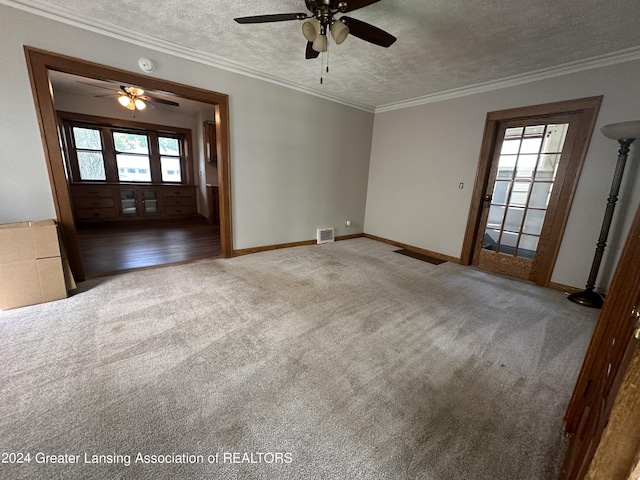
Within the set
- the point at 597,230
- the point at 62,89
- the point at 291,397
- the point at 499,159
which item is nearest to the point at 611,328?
the point at 291,397

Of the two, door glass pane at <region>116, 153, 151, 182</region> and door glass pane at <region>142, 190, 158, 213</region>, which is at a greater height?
door glass pane at <region>116, 153, 151, 182</region>

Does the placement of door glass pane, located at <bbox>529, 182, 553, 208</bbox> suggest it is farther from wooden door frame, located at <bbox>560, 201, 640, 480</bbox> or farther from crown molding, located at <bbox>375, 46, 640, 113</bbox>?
wooden door frame, located at <bbox>560, 201, 640, 480</bbox>

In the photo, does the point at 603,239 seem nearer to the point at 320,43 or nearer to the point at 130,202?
the point at 320,43

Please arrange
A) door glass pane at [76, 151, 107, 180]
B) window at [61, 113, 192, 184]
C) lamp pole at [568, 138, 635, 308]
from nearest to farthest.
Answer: lamp pole at [568, 138, 635, 308] < window at [61, 113, 192, 184] < door glass pane at [76, 151, 107, 180]

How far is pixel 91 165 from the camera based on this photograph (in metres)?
5.56

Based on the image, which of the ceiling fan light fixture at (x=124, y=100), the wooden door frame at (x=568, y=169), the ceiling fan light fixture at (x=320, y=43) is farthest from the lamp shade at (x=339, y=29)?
the ceiling fan light fixture at (x=124, y=100)

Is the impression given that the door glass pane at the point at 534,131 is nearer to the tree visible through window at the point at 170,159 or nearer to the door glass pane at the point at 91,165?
the tree visible through window at the point at 170,159

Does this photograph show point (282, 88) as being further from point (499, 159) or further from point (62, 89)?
point (62, 89)

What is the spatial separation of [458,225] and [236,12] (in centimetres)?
370

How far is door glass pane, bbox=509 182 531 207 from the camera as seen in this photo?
324 cm

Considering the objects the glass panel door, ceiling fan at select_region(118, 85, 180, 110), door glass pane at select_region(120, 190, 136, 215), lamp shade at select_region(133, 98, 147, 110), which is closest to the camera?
the glass panel door

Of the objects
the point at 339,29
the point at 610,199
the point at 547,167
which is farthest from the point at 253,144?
the point at 610,199

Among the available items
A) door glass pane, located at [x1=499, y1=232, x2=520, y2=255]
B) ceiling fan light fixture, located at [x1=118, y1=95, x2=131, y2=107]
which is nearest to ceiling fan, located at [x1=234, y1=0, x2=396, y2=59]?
door glass pane, located at [x1=499, y1=232, x2=520, y2=255]

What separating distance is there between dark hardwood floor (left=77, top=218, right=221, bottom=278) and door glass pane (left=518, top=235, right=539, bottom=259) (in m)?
4.16
